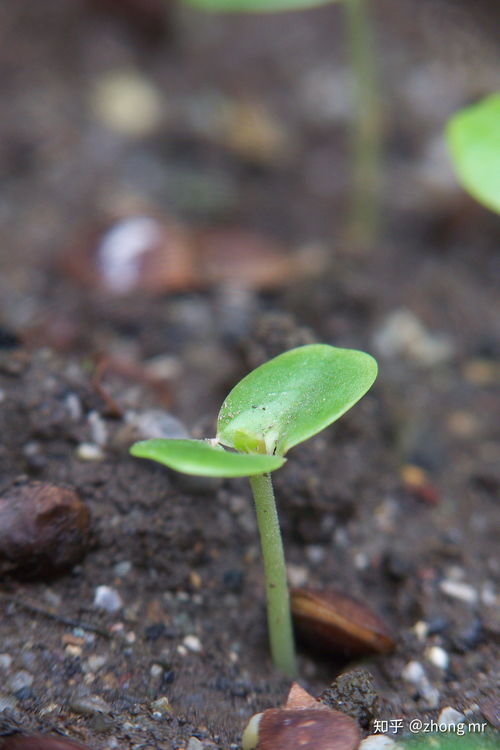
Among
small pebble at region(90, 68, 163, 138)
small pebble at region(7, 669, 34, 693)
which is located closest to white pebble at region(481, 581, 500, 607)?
small pebble at region(7, 669, 34, 693)

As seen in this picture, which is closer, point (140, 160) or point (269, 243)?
point (269, 243)

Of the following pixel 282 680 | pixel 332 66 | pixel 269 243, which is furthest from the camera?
pixel 332 66

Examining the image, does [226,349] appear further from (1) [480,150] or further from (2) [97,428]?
(1) [480,150]

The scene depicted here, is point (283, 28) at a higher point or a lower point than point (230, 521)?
higher

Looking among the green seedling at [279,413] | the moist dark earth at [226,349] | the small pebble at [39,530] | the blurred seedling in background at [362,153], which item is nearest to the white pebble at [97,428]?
the moist dark earth at [226,349]

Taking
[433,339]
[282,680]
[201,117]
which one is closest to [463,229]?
[433,339]

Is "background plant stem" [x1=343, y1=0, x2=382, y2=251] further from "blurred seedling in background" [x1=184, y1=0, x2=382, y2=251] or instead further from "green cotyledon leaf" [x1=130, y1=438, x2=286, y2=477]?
"green cotyledon leaf" [x1=130, y1=438, x2=286, y2=477]

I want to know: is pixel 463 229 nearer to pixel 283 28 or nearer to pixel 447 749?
pixel 283 28
